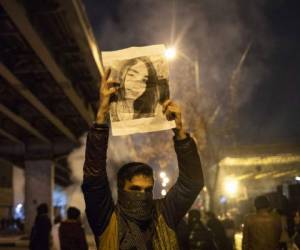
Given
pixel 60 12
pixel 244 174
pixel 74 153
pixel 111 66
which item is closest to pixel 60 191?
pixel 74 153

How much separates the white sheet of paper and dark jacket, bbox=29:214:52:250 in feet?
22.5

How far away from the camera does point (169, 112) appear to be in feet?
11.3

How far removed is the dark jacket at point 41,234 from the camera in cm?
981

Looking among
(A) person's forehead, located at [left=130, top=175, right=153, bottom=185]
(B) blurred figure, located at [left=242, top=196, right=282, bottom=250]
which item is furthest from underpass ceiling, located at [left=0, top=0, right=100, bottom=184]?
(A) person's forehead, located at [left=130, top=175, right=153, bottom=185]

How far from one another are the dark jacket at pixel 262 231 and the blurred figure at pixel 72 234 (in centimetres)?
255

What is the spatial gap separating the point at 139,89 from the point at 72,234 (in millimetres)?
5251

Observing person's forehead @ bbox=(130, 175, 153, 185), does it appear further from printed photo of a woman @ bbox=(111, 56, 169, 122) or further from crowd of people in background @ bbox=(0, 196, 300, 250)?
crowd of people in background @ bbox=(0, 196, 300, 250)

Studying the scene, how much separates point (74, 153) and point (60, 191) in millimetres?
38969

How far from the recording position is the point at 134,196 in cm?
334

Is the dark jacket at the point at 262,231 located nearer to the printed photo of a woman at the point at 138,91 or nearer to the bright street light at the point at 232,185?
the printed photo of a woman at the point at 138,91

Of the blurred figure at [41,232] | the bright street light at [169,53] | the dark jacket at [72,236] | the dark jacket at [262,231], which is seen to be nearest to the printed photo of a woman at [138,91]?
the bright street light at [169,53]

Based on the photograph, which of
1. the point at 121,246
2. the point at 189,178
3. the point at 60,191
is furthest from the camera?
the point at 60,191

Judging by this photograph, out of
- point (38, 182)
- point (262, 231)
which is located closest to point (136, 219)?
point (262, 231)

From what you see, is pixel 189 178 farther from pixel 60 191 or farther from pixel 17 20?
pixel 60 191
